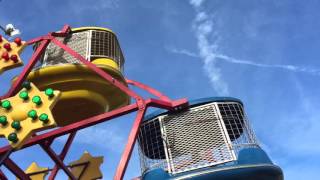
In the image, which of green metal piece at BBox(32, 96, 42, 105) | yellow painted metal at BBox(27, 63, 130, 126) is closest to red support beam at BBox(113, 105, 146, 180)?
yellow painted metal at BBox(27, 63, 130, 126)

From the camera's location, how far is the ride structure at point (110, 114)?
14.2 m

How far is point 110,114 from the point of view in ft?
54.3

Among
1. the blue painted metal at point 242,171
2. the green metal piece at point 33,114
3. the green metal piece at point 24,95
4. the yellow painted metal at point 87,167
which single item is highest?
the yellow painted metal at point 87,167

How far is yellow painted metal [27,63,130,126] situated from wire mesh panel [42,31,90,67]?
0.90 metres

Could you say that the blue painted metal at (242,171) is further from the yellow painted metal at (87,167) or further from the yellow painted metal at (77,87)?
the yellow painted metal at (87,167)

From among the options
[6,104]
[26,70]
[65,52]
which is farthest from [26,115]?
[65,52]

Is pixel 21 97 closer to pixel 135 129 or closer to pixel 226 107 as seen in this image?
pixel 135 129

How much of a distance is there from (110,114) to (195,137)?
11.1 ft

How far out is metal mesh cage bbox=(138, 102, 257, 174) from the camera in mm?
15789

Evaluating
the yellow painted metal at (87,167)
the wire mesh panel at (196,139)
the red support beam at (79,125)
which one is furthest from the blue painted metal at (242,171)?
→ the yellow painted metal at (87,167)

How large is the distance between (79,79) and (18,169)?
14.0 ft

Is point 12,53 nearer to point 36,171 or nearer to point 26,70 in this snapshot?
point 26,70

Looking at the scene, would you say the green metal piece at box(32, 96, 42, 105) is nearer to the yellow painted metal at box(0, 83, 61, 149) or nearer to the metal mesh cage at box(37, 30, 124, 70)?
the yellow painted metal at box(0, 83, 61, 149)

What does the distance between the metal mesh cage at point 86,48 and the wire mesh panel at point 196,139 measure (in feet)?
15.3
